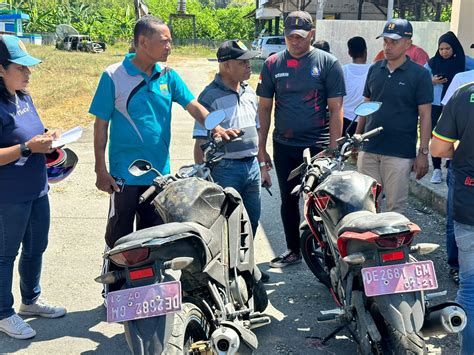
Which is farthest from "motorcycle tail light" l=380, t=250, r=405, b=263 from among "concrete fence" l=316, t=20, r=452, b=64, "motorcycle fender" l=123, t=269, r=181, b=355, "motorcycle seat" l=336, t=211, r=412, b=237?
"concrete fence" l=316, t=20, r=452, b=64

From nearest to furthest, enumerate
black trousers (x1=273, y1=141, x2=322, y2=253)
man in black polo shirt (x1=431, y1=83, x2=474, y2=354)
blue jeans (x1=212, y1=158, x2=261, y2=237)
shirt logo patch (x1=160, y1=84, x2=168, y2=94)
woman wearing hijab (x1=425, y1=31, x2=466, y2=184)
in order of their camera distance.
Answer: man in black polo shirt (x1=431, y1=83, x2=474, y2=354), shirt logo patch (x1=160, y1=84, x2=168, y2=94), blue jeans (x1=212, y1=158, x2=261, y2=237), black trousers (x1=273, y1=141, x2=322, y2=253), woman wearing hijab (x1=425, y1=31, x2=466, y2=184)

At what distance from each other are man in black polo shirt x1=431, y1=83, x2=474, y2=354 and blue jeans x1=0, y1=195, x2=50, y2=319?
274 centimetres

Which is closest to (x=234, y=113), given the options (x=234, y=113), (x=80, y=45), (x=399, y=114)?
(x=234, y=113)

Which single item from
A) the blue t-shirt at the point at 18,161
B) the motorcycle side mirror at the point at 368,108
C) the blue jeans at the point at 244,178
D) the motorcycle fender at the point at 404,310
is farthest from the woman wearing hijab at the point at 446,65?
the blue t-shirt at the point at 18,161

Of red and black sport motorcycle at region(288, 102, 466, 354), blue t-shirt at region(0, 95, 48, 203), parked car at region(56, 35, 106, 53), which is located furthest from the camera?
parked car at region(56, 35, 106, 53)

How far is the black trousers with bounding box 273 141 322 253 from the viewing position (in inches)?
191

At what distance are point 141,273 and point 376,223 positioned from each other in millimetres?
1263

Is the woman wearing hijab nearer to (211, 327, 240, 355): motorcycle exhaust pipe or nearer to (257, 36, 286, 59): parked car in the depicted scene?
(211, 327, 240, 355): motorcycle exhaust pipe

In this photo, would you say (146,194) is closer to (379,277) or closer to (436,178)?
(379,277)

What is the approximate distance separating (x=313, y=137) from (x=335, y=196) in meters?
1.45

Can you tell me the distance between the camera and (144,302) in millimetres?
2662

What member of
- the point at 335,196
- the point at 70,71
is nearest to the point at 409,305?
the point at 335,196

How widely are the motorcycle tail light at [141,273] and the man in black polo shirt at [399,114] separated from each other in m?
2.74

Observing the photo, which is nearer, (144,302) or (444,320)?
(144,302)
